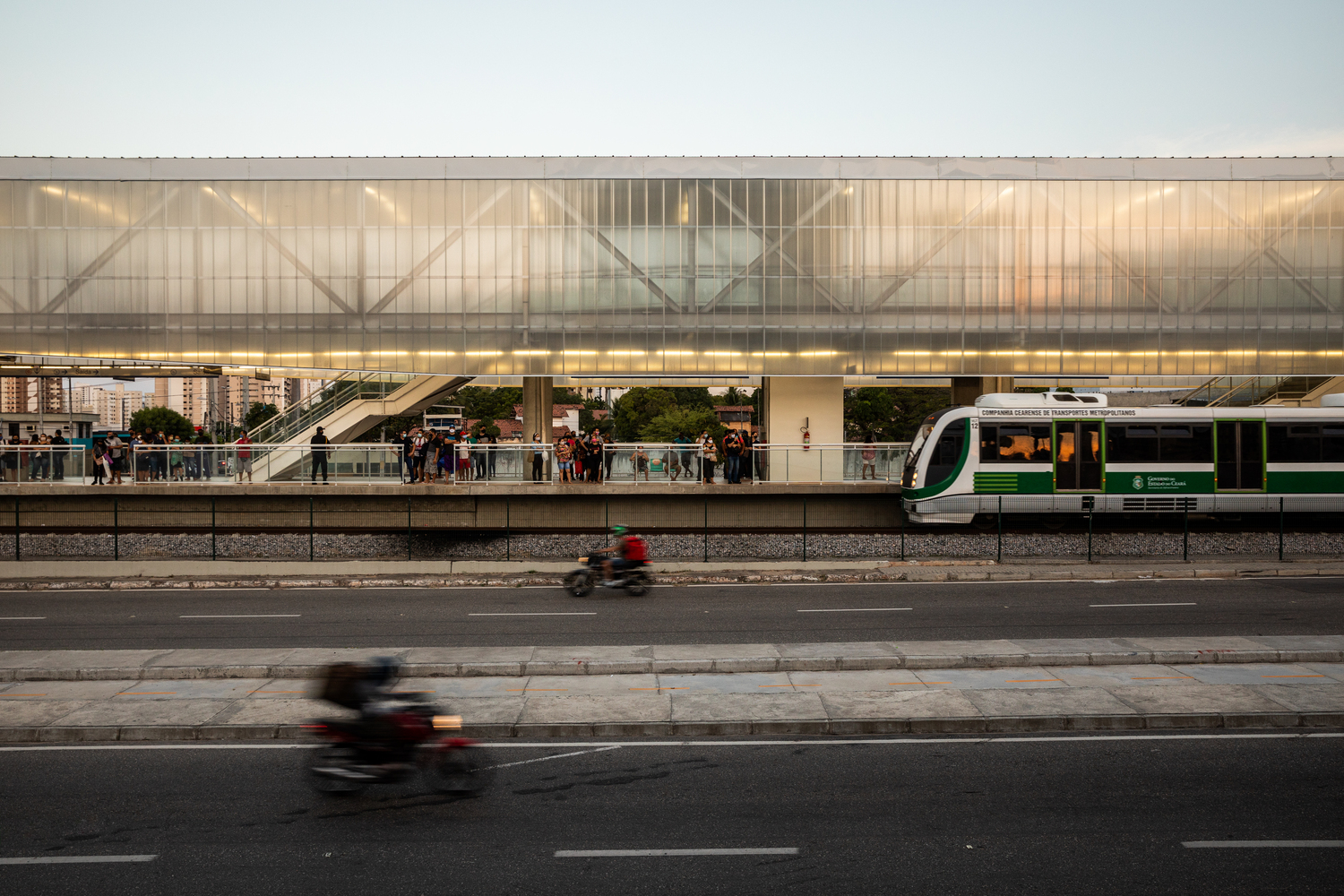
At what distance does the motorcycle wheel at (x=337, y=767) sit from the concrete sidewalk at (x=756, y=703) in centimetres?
162

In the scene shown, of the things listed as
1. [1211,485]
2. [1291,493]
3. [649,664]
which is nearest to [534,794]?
[649,664]

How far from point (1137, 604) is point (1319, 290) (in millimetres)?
25834

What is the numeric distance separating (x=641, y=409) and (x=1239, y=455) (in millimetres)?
85242

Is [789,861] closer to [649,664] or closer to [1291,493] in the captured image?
[649,664]

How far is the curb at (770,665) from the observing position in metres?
11.4

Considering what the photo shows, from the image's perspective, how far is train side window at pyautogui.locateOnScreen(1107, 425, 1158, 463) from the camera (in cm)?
2400

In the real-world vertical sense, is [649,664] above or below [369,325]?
below

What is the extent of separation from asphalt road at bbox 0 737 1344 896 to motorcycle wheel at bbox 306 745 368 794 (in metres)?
0.12

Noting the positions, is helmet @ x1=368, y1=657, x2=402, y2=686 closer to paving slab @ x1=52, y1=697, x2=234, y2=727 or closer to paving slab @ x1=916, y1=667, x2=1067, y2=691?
paving slab @ x1=52, y1=697, x2=234, y2=727

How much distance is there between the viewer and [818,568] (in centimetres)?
2030

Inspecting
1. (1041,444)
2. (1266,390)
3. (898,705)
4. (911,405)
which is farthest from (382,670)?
(911,405)

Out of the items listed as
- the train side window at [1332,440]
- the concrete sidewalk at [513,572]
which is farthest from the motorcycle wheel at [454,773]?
the train side window at [1332,440]

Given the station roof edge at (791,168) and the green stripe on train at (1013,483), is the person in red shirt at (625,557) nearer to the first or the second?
the green stripe on train at (1013,483)

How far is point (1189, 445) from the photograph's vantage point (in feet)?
78.9
